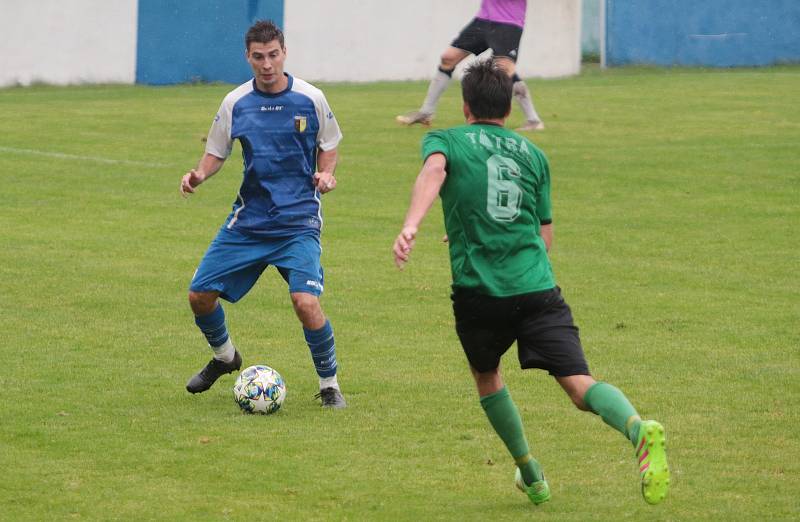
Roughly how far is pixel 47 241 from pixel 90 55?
15306 mm

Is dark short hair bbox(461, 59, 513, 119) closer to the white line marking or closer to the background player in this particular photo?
the background player

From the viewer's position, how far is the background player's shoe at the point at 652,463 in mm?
5391

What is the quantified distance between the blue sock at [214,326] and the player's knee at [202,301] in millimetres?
56

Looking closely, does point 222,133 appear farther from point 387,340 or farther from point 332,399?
point 387,340

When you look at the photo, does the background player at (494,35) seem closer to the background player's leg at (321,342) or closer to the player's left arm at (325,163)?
the player's left arm at (325,163)

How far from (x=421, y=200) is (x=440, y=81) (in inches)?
488

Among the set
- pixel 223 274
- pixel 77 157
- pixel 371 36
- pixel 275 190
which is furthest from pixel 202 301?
pixel 371 36

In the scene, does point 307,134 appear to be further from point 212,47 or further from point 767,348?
point 212,47

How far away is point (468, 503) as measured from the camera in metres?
6.23

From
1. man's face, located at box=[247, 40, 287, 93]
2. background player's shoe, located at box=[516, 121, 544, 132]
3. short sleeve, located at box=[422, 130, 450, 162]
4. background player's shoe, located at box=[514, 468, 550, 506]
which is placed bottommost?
background player's shoe, located at box=[514, 468, 550, 506]

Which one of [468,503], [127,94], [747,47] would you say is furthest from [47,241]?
[747,47]

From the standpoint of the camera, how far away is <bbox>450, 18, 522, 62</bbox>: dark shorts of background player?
17359 millimetres

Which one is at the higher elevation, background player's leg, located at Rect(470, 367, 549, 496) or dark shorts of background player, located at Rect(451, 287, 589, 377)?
dark shorts of background player, located at Rect(451, 287, 589, 377)

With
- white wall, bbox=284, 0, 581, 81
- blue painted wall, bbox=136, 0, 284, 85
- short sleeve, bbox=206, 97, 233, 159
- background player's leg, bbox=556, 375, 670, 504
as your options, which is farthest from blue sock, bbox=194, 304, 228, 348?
white wall, bbox=284, 0, 581, 81
